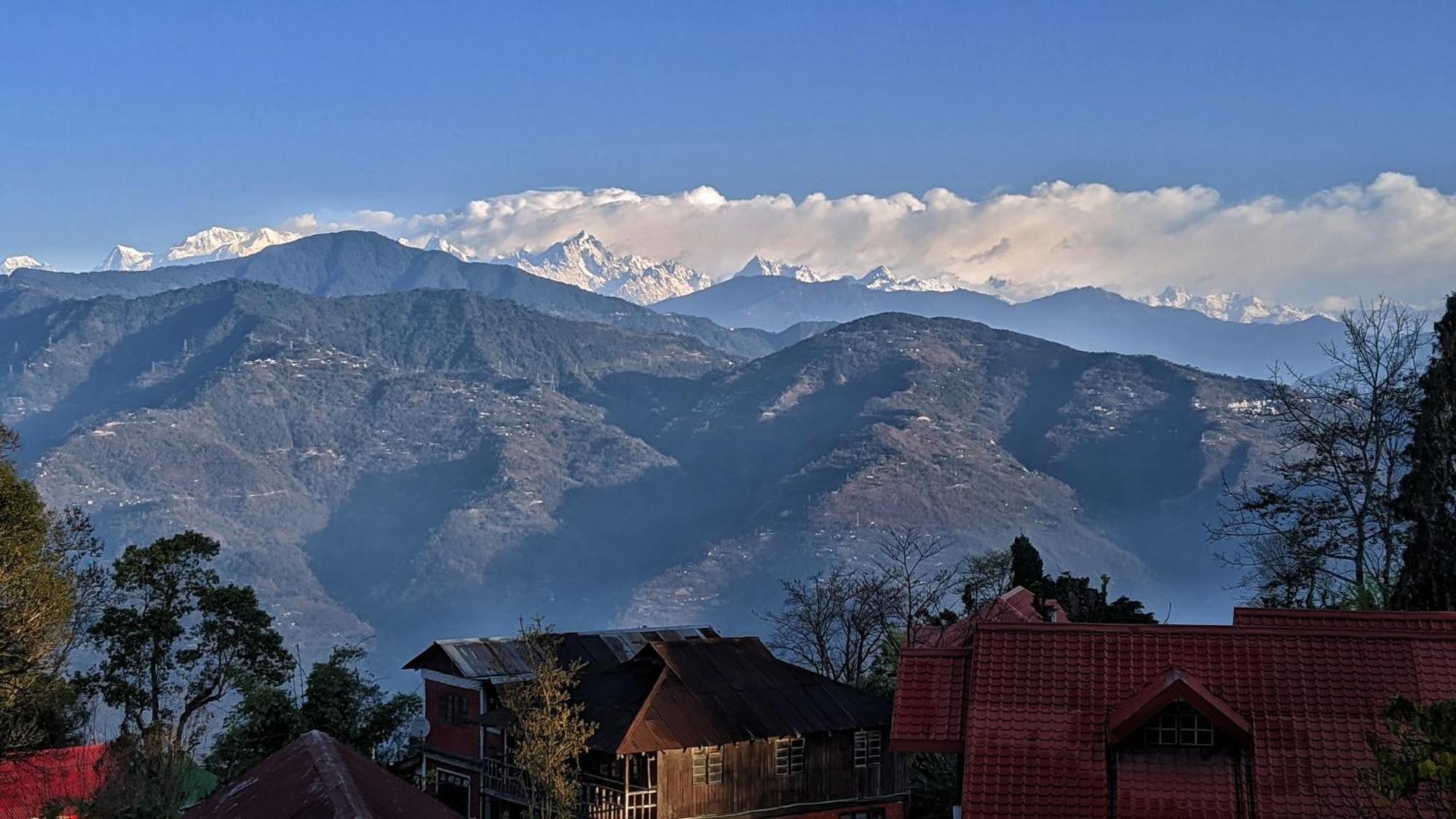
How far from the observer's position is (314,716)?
129ft

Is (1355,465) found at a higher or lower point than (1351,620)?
higher

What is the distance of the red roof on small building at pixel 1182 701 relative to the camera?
19.2 metres

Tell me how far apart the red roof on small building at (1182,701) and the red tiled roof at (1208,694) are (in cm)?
2

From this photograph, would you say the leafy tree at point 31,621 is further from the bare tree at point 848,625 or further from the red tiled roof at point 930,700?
the bare tree at point 848,625

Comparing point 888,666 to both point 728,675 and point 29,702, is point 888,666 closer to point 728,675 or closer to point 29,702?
point 728,675

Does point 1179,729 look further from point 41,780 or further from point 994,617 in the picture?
point 41,780

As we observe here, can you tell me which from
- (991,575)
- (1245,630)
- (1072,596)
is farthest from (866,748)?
(991,575)

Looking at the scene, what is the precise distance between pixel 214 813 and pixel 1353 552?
27.5 metres

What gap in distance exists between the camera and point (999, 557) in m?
75.8

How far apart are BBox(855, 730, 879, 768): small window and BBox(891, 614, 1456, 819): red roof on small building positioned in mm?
17219

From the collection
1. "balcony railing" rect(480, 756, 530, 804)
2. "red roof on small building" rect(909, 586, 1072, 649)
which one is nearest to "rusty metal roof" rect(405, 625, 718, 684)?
"balcony railing" rect(480, 756, 530, 804)

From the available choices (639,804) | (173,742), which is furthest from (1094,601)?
(173,742)

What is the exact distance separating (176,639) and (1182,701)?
3257cm

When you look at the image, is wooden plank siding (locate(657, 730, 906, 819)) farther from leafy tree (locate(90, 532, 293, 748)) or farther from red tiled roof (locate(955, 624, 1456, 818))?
red tiled roof (locate(955, 624, 1456, 818))
